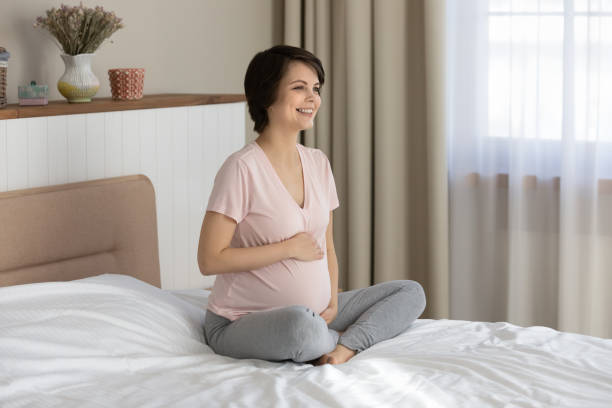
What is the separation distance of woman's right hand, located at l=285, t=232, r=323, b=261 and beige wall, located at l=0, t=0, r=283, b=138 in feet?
3.02

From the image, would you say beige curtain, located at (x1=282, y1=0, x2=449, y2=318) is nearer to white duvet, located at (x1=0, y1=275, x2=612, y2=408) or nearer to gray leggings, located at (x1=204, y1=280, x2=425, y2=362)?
gray leggings, located at (x1=204, y1=280, x2=425, y2=362)

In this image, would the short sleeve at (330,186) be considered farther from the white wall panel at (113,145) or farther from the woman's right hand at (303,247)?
the white wall panel at (113,145)

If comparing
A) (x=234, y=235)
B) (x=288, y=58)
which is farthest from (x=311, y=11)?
(x=234, y=235)

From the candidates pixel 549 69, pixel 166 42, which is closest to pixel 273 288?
pixel 166 42

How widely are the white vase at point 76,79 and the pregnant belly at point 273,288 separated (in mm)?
755

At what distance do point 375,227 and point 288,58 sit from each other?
4.73ft

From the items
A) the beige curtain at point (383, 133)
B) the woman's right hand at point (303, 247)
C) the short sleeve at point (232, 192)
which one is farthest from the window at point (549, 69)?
the short sleeve at point (232, 192)

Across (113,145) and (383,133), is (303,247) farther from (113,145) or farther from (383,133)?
(383,133)

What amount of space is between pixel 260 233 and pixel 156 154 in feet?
2.28

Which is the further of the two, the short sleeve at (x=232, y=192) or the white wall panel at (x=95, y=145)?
the white wall panel at (x=95, y=145)

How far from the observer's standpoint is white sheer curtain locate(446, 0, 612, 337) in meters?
2.80

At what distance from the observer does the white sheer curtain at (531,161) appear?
280cm

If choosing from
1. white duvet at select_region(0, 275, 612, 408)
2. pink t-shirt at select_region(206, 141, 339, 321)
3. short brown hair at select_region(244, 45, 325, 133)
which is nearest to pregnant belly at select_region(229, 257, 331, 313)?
pink t-shirt at select_region(206, 141, 339, 321)

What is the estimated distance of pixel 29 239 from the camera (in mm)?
1882
